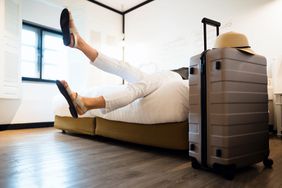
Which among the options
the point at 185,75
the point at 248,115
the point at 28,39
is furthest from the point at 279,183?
the point at 28,39

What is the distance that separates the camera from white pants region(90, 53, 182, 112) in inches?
54.6

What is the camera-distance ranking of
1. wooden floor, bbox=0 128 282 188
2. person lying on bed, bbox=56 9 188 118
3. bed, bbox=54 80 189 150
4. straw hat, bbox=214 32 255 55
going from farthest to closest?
1. bed, bbox=54 80 189 150
2. person lying on bed, bbox=56 9 188 118
3. straw hat, bbox=214 32 255 55
4. wooden floor, bbox=0 128 282 188

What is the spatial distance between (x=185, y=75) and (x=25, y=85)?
98.1 inches

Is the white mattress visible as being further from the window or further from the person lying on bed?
the window

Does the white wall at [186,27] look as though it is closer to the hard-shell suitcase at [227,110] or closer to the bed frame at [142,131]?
the bed frame at [142,131]

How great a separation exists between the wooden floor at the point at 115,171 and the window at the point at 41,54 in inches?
92.4

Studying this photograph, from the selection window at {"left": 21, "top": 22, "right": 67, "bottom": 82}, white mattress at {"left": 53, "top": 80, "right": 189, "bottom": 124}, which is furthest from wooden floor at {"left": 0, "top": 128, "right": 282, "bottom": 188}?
window at {"left": 21, "top": 22, "right": 67, "bottom": 82}

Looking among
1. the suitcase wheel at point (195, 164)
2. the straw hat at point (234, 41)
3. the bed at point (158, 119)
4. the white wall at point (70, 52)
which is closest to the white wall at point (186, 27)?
the white wall at point (70, 52)

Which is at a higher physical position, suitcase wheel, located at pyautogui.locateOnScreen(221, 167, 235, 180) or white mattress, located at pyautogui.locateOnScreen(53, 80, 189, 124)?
white mattress, located at pyautogui.locateOnScreen(53, 80, 189, 124)

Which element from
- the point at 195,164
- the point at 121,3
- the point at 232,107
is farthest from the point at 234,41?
the point at 121,3

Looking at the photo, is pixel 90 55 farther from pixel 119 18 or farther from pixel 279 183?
pixel 119 18

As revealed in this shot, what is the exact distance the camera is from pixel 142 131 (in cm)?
160

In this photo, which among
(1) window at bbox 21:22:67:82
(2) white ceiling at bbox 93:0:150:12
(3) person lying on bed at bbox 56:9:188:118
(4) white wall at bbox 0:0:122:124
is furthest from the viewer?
(2) white ceiling at bbox 93:0:150:12

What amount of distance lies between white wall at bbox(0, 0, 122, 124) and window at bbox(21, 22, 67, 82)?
143mm
